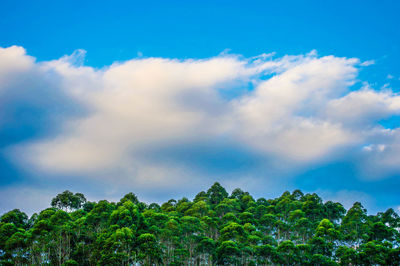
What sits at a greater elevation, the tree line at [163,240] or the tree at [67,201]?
the tree at [67,201]

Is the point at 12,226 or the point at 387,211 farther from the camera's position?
the point at 387,211

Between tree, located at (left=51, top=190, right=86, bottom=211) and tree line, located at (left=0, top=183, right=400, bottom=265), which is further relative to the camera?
tree, located at (left=51, top=190, right=86, bottom=211)

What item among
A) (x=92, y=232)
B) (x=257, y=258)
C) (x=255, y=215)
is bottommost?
(x=257, y=258)

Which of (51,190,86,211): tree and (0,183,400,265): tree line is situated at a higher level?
(51,190,86,211): tree

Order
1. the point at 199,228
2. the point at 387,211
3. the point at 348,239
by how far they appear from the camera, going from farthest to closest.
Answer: the point at 387,211
the point at 348,239
the point at 199,228

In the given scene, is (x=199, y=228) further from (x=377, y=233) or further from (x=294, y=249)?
(x=377, y=233)

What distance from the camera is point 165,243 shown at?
65.8m

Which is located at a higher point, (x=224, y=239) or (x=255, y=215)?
(x=255, y=215)

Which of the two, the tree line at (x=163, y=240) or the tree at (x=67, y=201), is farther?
the tree at (x=67, y=201)

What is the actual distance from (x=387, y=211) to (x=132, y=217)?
2594 inches

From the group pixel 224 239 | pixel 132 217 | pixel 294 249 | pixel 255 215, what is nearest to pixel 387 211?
pixel 255 215

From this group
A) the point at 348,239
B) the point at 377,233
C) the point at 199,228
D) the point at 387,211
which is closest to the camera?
the point at 199,228

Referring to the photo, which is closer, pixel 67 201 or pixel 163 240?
pixel 163 240

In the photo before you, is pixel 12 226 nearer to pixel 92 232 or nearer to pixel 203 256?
pixel 92 232
